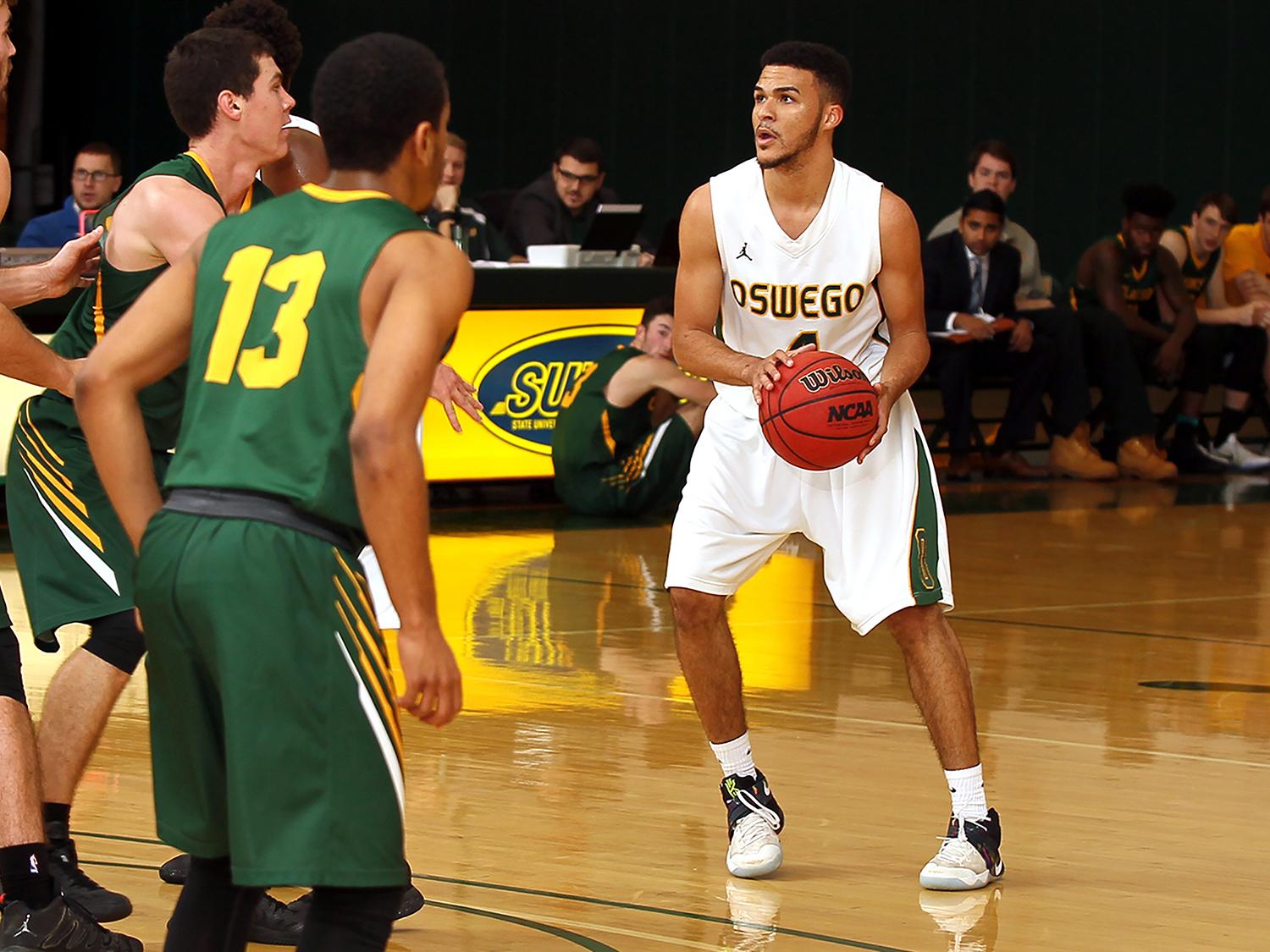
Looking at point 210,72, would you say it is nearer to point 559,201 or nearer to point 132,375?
point 132,375

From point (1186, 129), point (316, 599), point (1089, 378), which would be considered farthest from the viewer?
point (1186, 129)

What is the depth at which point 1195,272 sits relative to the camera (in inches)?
567

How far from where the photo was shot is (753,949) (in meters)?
4.25

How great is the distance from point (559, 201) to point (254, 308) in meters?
10.2

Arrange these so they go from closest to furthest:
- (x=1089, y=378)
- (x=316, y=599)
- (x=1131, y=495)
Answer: (x=316, y=599)
(x=1131, y=495)
(x=1089, y=378)

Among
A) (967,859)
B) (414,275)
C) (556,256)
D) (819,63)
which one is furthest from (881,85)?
(414,275)

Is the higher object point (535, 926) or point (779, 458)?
point (779, 458)

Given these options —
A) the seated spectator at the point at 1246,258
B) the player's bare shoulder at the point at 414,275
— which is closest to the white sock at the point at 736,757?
the player's bare shoulder at the point at 414,275

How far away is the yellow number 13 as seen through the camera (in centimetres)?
301

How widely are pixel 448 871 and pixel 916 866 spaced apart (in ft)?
3.40

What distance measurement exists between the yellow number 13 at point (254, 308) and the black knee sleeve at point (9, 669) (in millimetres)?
1278

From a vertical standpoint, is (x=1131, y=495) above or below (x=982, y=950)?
below

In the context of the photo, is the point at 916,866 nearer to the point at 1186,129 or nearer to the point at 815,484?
A: the point at 815,484

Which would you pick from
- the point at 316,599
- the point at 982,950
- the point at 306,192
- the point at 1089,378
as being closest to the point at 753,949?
the point at 982,950
